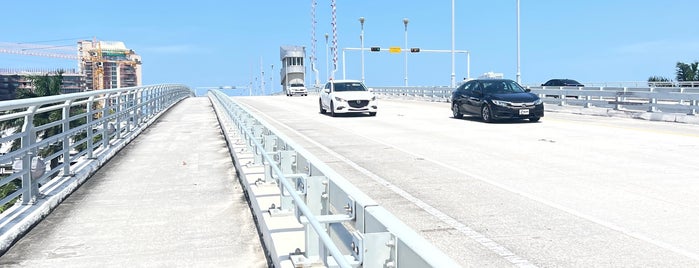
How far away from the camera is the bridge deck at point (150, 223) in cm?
581

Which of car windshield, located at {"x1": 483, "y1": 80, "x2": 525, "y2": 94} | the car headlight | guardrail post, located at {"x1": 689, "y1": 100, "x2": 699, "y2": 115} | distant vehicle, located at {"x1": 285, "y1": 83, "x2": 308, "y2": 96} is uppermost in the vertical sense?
distant vehicle, located at {"x1": 285, "y1": 83, "x2": 308, "y2": 96}

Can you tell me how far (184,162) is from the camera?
39.8 feet

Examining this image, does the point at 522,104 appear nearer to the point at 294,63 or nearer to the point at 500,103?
the point at 500,103

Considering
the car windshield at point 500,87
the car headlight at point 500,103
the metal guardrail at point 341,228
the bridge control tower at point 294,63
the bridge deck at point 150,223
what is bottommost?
the bridge deck at point 150,223

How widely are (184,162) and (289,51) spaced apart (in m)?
121

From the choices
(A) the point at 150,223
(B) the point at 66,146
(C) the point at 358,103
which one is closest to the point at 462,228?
(A) the point at 150,223

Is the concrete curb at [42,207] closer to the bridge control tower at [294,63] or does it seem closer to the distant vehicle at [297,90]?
the distant vehicle at [297,90]

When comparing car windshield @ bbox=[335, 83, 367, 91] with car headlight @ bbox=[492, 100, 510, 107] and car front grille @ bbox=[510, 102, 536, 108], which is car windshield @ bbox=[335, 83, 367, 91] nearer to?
car headlight @ bbox=[492, 100, 510, 107]

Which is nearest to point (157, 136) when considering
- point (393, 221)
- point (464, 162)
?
point (464, 162)

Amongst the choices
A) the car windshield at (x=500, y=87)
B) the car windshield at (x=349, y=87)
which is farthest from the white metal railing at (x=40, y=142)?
the car windshield at (x=349, y=87)

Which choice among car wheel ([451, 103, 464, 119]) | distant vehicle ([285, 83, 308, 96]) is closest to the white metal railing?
car wheel ([451, 103, 464, 119])

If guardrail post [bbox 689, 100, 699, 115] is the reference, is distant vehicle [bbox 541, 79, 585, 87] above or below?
above

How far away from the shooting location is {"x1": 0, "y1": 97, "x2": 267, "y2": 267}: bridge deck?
5812mm

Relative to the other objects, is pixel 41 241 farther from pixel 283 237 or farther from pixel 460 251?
pixel 460 251
